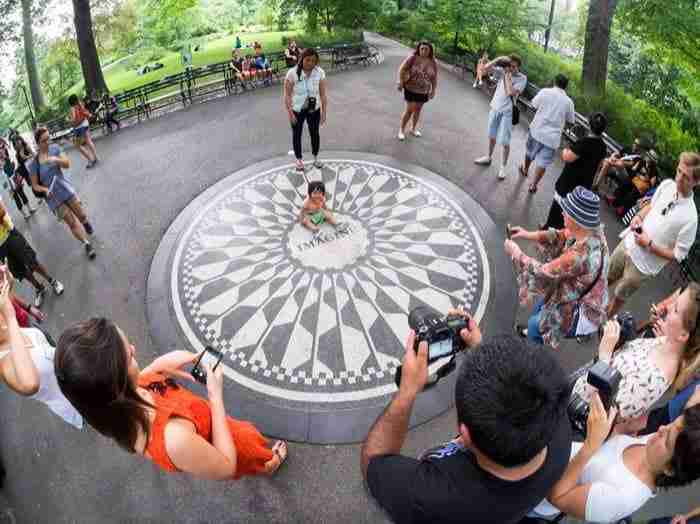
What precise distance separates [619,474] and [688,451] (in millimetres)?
366

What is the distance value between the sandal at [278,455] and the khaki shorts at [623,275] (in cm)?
398

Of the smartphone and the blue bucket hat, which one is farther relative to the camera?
the blue bucket hat

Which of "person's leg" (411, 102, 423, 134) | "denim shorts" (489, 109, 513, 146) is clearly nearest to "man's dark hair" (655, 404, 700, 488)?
"denim shorts" (489, 109, 513, 146)

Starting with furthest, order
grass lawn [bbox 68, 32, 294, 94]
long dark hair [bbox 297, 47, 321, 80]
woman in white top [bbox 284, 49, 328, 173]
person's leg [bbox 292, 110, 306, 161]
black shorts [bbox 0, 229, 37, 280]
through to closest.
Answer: grass lawn [bbox 68, 32, 294, 94] → person's leg [bbox 292, 110, 306, 161] → woman in white top [bbox 284, 49, 328, 173] → long dark hair [bbox 297, 47, 321, 80] → black shorts [bbox 0, 229, 37, 280]

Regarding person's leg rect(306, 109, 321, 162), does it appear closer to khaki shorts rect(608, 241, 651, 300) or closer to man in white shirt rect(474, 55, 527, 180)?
man in white shirt rect(474, 55, 527, 180)

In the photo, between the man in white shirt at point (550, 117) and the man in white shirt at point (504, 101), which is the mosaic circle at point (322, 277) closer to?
the man in white shirt at point (504, 101)

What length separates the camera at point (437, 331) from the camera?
2459mm

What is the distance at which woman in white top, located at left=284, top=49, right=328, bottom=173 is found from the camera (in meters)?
6.99

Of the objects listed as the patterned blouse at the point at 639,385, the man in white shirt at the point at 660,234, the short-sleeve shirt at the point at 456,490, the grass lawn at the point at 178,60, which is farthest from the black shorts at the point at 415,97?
the grass lawn at the point at 178,60

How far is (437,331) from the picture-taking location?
2473 millimetres

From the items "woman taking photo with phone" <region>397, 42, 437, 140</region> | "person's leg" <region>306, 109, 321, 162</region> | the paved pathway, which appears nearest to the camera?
the paved pathway

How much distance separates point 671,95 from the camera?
1159 centimetres

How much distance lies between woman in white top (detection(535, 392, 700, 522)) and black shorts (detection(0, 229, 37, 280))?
6.18m

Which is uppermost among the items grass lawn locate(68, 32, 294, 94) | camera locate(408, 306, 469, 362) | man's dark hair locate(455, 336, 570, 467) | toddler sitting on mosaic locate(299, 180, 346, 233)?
man's dark hair locate(455, 336, 570, 467)
